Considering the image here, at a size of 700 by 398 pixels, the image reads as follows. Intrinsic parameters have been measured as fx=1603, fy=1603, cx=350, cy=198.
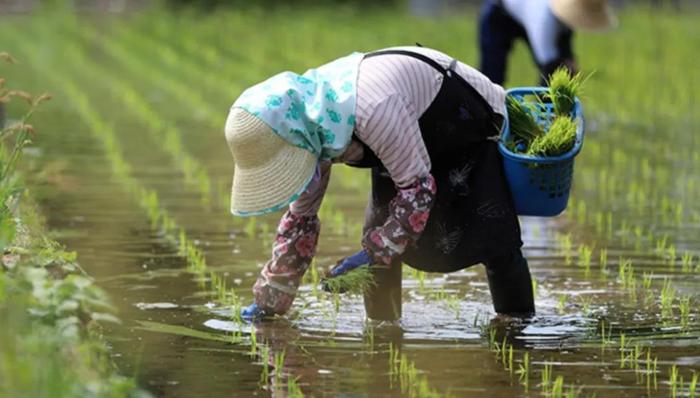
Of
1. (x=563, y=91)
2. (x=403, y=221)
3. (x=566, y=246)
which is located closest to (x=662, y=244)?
(x=566, y=246)

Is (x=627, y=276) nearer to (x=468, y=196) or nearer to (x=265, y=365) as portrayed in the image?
(x=468, y=196)

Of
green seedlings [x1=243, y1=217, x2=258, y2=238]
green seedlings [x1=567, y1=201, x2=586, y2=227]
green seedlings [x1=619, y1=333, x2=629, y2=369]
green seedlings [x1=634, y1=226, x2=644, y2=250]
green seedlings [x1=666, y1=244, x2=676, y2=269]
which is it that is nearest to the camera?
green seedlings [x1=619, y1=333, x2=629, y2=369]

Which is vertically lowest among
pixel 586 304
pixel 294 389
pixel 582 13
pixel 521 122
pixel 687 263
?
pixel 294 389

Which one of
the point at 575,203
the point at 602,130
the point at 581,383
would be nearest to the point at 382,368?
the point at 581,383

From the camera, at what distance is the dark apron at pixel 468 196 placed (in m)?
5.30

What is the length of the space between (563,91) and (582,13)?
4183 mm

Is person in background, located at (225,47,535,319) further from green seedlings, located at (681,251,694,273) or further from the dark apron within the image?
green seedlings, located at (681,251,694,273)

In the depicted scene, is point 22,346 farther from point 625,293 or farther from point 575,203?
point 575,203

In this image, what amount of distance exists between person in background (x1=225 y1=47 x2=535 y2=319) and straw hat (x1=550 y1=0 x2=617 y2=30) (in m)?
4.02

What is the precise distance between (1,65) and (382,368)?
37.6 ft

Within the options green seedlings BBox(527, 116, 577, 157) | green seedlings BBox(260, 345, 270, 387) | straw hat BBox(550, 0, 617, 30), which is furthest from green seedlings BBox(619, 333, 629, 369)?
straw hat BBox(550, 0, 617, 30)

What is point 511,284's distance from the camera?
18.1 ft

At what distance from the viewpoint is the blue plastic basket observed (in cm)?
527

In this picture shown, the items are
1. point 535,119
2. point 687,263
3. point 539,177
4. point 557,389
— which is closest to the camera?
point 557,389
